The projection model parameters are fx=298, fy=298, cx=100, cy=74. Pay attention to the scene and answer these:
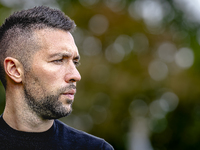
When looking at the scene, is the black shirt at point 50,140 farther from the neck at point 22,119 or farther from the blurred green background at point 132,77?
Answer: the blurred green background at point 132,77

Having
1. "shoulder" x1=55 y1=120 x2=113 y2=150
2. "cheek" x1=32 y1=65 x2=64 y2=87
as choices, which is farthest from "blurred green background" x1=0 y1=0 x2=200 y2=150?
"cheek" x1=32 y1=65 x2=64 y2=87

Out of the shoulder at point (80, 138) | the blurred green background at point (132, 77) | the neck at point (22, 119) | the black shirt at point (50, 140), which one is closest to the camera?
the black shirt at point (50, 140)

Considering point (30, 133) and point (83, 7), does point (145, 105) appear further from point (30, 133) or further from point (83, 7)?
point (30, 133)

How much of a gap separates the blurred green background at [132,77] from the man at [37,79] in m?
13.9

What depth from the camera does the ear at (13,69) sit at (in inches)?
129

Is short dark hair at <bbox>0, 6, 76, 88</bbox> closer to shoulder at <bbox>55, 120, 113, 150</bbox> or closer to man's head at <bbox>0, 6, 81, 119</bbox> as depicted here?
man's head at <bbox>0, 6, 81, 119</bbox>

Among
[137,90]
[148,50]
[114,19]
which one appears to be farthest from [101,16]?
[137,90]

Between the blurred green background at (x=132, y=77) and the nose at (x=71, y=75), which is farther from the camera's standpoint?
the blurred green background at (x=132, y=77)

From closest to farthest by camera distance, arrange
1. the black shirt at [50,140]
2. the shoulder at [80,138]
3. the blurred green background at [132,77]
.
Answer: the black shirt at [50,140]
the shoulder at [80,138]
the blurred green background at [132,77]

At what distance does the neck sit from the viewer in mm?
3240

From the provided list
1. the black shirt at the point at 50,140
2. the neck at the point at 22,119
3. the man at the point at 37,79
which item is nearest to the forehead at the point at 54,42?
the man at the point at 37,79

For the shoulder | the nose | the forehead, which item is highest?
the forehead

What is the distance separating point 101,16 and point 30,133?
1657 cm

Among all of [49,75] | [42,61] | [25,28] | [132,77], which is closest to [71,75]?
[49,75]
